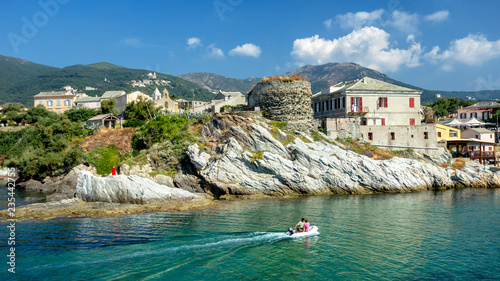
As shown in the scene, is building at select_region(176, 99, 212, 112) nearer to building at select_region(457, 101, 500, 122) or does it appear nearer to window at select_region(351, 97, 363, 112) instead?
window at select_region(351, 97, 363, 112)

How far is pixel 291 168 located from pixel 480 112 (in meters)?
67.3

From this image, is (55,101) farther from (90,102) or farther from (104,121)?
(104,121)

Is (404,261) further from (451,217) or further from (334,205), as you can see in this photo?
(334,205)

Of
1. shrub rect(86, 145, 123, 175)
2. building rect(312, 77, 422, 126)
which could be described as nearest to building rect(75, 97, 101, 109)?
shrub rect(86, 145, 123, 175)

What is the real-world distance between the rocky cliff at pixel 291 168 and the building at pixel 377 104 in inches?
407

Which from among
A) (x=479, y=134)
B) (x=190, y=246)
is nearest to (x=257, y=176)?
(x=190, y=246)

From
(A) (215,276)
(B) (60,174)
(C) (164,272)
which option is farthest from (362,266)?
(B) (60,174)

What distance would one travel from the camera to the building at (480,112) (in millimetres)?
75938

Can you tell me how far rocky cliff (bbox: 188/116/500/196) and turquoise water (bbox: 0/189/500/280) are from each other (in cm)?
703

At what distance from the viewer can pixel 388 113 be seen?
48.5 meters

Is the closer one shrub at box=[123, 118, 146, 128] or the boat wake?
the boat wake

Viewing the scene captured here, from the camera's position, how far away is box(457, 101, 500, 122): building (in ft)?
249

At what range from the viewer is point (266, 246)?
17906mm

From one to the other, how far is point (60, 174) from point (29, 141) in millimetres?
15221
